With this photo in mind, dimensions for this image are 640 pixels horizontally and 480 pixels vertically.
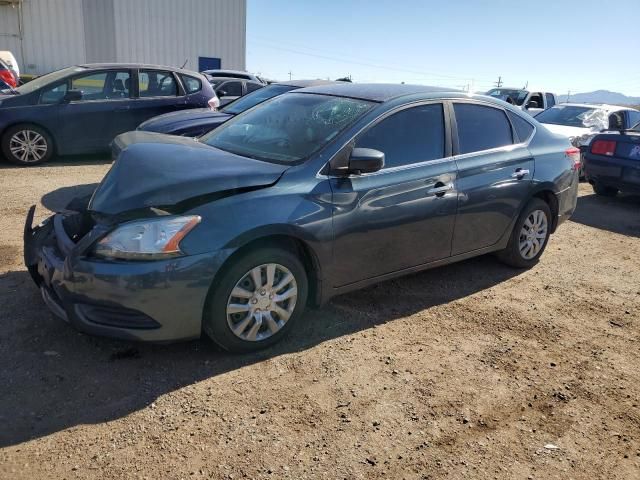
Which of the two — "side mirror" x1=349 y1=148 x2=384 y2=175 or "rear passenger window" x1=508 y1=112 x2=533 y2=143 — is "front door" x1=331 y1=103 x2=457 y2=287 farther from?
"rear passenger window" x1=508 y1=112 x2=533 y2=143

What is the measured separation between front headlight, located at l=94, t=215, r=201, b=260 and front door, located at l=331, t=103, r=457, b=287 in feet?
3.46

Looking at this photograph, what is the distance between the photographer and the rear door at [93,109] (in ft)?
29.1

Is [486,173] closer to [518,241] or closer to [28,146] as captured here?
[518,241]

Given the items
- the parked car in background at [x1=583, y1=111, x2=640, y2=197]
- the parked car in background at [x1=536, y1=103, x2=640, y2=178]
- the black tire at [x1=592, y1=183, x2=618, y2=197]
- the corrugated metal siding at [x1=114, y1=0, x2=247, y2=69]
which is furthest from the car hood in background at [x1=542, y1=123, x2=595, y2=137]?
the corrugated metal siding at [x1=114, y1=0, x2=247, y2=69]

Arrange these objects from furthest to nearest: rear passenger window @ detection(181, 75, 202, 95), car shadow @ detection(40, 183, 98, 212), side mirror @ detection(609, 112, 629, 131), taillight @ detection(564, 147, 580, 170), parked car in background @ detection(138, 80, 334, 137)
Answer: rear passenger window @ detection(181, 75, 202, 95) → side mirror @ detection(609, 112, 629, 131) → parked car in background @ detection(138, 80, 334, 137) → car shadow @ detection(40, 183, 98, 212) → taillight @ detection(564, 147, 580, 170)

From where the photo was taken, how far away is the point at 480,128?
15.6 feet

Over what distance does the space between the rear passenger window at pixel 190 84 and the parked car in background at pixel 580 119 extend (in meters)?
7.11

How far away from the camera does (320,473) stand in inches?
99.8

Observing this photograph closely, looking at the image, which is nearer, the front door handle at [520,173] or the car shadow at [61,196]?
the front door handle at [520,173]

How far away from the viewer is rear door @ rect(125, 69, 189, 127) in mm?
9359

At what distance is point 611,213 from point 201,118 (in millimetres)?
6284

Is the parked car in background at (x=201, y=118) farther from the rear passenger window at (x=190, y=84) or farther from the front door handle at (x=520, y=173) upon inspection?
the front door handle at (x=520, y=173)

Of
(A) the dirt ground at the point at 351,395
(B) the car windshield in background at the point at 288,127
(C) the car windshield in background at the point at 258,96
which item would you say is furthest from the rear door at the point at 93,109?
(B) the car windshield in background at the point at 288,127

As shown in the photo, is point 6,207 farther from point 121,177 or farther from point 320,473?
point 320,473
